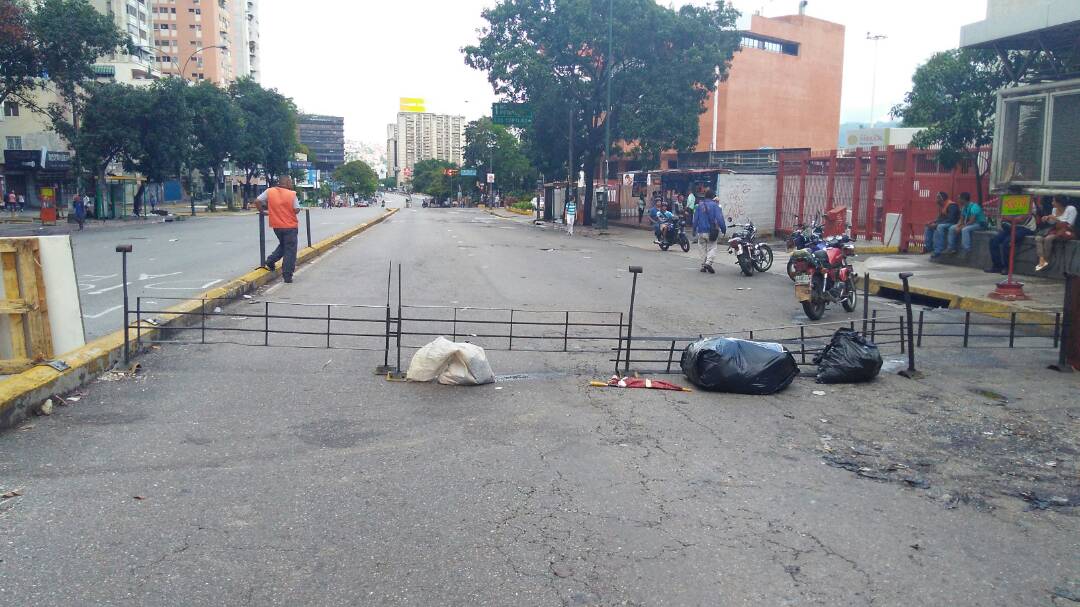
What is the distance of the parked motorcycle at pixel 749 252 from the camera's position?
17.3m

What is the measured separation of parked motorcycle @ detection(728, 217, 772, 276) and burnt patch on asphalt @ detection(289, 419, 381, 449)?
12819mm

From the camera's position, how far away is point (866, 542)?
413 cm

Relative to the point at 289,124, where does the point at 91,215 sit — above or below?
below

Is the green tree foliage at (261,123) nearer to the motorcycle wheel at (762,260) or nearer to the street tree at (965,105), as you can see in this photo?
the motorcycle wheel at (762,260)

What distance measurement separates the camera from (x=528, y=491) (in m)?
4.70

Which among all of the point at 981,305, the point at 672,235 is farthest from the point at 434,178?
the point at 981,305

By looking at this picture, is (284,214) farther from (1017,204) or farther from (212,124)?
(212,124)

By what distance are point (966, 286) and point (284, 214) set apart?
463 inches

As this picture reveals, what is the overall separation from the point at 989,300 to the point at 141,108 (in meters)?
39.4

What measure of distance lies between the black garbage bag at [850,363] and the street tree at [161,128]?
4013cm

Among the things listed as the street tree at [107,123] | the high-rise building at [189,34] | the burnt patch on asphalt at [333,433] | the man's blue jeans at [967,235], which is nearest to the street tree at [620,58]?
the street tree at [107,123]

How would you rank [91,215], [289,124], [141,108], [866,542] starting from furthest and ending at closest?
[289,124] < [91,215] < [141,108] < [866,542]

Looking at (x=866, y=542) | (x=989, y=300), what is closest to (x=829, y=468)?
(x=866, y=542)

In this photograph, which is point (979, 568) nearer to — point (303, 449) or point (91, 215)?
point (303, 449)
